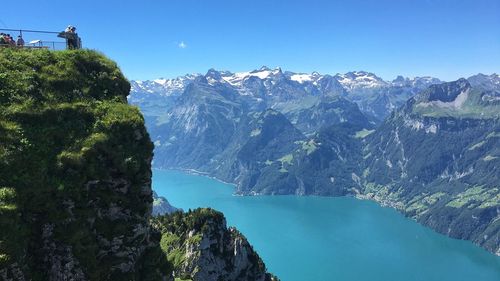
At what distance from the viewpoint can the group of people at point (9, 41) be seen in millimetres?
31203

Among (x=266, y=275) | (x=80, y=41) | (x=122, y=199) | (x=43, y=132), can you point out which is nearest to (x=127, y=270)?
(x=122, y=199)

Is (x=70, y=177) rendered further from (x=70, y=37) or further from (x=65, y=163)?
(x=70, y=37)

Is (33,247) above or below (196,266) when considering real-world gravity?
above

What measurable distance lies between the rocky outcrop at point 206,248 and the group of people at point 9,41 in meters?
37.9

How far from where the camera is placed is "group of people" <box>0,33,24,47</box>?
1228 inches

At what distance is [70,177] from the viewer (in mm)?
22250

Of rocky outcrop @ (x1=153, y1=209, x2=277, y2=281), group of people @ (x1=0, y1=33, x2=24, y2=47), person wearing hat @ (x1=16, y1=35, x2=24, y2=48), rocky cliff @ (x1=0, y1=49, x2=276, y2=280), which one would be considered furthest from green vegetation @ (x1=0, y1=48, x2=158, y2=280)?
rocky outcrop @ (x1=153, y1=209, x2=277, y2=281)

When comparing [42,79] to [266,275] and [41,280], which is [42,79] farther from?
[266,275]

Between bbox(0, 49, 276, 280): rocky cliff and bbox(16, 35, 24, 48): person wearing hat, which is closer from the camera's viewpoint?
bbox(0, 49, 276, 280): rocky cliff

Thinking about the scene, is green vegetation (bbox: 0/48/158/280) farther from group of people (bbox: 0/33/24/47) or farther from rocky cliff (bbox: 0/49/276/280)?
group of people (bbox: 0/33/24/47)

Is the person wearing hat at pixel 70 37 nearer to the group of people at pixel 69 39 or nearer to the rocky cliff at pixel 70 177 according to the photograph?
the group of people at pixel 69 39

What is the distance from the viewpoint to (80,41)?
3612 centimetres

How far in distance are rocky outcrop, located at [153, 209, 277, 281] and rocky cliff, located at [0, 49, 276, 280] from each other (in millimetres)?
39323

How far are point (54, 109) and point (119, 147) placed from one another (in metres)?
3.84
